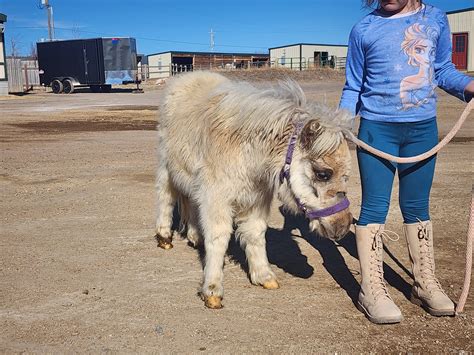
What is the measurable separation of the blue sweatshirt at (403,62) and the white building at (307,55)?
54.5 meters

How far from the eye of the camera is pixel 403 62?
3.23m

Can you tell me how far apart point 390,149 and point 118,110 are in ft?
57.4

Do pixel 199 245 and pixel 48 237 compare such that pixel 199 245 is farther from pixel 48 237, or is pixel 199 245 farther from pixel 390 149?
pixel 390 149

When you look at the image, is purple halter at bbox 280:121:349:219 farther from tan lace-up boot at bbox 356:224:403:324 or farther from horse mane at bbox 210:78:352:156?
tan lace-up boot at bbox 356:224:403:324

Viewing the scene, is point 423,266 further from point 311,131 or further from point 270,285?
point 311,131

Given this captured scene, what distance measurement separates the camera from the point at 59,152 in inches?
400

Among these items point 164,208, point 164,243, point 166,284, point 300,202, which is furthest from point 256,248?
point 164,208

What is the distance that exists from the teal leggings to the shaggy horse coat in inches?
9.0

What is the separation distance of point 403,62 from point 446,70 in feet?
1.32

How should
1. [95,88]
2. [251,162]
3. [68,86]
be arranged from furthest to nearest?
1. [95,88]
2. [68,86]
3. [251,162]

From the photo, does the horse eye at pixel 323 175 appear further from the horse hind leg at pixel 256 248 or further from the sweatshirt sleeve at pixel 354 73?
the horse hind leg at pixel 256 248

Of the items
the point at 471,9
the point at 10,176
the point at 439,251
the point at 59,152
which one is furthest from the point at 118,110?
the point at 471,9

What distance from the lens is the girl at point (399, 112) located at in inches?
128

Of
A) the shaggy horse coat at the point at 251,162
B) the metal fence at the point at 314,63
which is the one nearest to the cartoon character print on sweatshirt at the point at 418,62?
the shaggy horse coat at the point at 251,162
